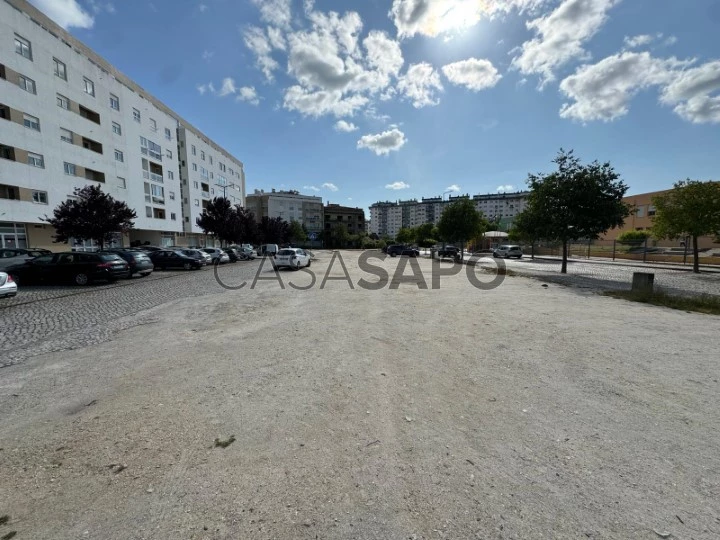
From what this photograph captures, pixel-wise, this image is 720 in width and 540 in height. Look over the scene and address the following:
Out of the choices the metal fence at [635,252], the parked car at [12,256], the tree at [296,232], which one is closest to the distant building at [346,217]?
the tree at [296,232]

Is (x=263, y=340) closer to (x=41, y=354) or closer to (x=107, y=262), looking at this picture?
(x=41, y=354)

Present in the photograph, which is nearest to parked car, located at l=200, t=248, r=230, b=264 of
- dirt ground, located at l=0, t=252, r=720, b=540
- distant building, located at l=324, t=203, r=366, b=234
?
dirt ground, located at l=0, t=252, r=720, b=540

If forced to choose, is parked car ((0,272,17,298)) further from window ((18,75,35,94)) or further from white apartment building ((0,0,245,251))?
window ((18,75,35,94))

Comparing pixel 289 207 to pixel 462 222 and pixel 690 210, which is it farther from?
pixel 690 210

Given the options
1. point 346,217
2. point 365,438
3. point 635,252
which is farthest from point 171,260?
point 346,217

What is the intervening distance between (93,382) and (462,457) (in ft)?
15.4

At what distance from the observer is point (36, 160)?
2464cm

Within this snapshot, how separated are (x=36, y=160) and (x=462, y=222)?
38012mm

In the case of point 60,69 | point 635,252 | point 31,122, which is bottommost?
point 635,252

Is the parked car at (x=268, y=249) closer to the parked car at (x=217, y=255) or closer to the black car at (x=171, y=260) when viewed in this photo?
the parked car at (x=217, y=255)

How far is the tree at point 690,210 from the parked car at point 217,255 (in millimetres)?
32128

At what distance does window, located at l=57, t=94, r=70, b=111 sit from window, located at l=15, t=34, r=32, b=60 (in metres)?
3.15

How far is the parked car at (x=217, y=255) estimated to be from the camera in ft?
88.3

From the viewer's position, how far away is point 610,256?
34125mm
